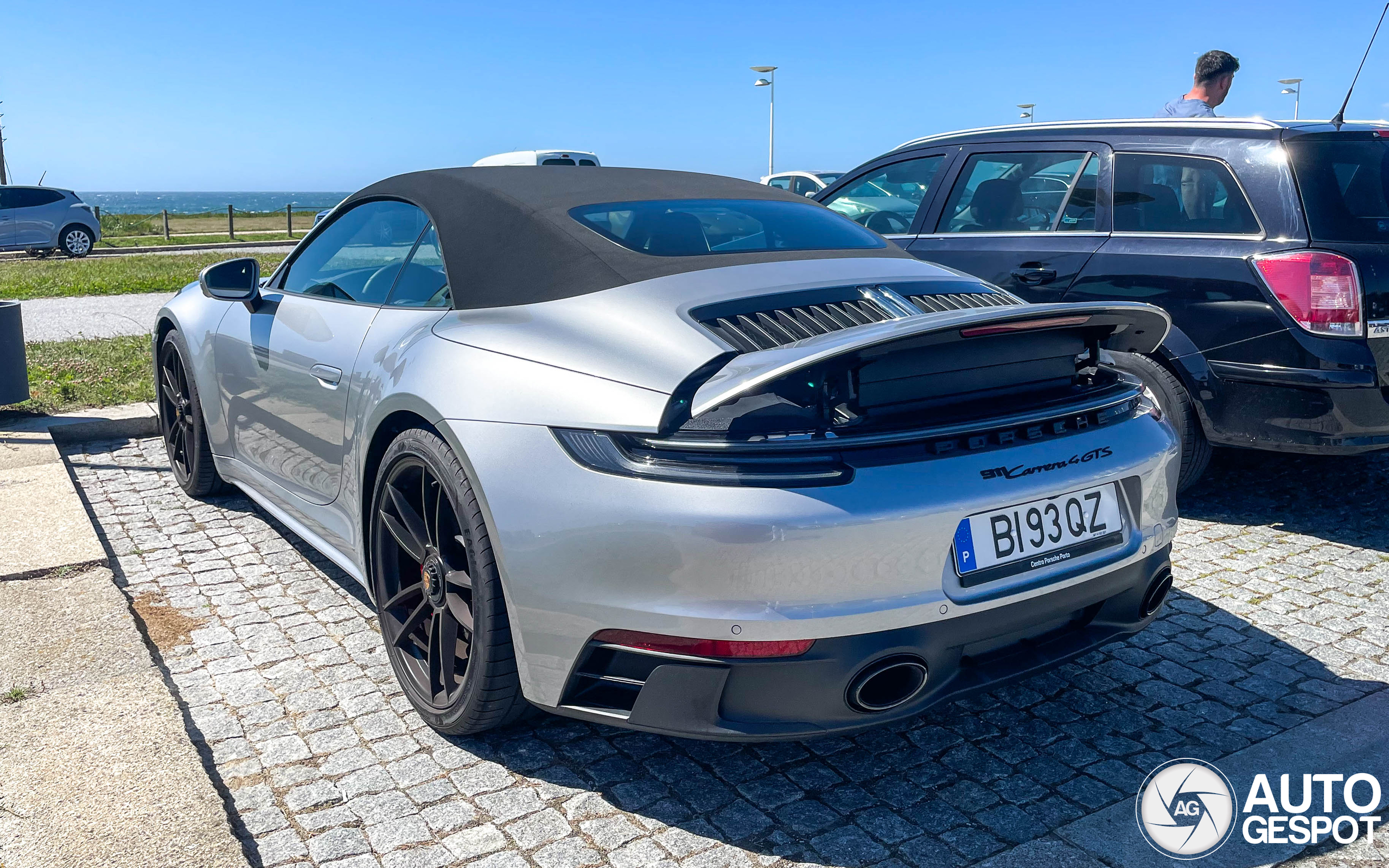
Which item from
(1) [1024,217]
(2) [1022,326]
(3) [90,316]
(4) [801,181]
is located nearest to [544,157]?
(4) [801,181]

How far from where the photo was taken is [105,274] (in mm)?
17641

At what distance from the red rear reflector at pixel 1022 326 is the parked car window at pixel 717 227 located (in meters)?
0.87

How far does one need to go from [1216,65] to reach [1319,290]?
9.95 ft

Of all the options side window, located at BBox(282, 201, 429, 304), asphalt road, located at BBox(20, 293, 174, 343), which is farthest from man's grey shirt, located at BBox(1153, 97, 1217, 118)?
asphalt road, located at BBox(20, 293, 174, 343)

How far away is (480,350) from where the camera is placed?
275 centimetres

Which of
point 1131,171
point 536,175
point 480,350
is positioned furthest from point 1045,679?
point 1131,171

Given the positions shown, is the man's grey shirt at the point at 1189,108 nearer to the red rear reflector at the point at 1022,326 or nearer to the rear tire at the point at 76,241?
the red rear reflector at the point at 1022,326

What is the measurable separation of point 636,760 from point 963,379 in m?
1.29

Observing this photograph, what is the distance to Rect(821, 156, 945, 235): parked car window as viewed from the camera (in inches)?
238

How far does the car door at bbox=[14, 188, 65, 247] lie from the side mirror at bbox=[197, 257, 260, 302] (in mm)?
22958

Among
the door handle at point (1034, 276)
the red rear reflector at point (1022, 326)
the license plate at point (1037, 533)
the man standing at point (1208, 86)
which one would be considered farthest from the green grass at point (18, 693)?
the man standing at point (1208, 86)

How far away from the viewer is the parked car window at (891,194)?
19.9 feet

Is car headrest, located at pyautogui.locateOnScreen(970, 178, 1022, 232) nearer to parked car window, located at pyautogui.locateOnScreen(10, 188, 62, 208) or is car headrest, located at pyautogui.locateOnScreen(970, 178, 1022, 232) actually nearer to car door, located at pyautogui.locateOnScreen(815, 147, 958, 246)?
car door, located at pyautogui.locateOnScreen(815, 147, 958, 246)

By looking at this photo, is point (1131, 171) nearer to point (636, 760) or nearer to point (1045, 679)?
point (1045, 679)
